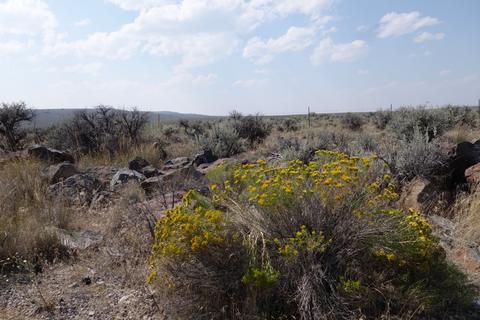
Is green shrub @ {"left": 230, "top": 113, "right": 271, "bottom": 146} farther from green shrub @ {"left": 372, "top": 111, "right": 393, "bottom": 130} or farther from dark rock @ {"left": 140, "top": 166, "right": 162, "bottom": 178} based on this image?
dark rock @ {"left": 140, "top": 166, "right": 162, "bottom": 178}

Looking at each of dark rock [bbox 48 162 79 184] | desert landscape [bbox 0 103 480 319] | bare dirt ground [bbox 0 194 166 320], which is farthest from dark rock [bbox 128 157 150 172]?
bare dirt ground [bbox 0 194 166 320]

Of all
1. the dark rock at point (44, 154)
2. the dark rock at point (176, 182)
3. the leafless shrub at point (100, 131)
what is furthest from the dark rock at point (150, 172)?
the leafless shrub at point (100, 131)

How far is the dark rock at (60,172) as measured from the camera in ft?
25.0

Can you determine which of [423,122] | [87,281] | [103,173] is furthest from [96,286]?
[423,122]

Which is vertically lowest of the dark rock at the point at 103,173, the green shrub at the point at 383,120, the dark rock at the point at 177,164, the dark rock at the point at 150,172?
the dark rock at the point at 103,173

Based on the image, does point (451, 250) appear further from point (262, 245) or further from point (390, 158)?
point (390, 158)

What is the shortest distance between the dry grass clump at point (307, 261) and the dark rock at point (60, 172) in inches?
211

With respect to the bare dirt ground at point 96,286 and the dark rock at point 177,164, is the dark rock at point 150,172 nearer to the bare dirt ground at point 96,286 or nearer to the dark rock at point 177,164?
the dark rock at point 177,164

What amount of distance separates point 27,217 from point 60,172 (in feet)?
9.11

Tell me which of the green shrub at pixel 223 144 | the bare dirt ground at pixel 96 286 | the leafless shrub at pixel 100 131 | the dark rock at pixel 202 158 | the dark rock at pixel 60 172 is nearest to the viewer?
the bare dirt ground at pixel 96 286

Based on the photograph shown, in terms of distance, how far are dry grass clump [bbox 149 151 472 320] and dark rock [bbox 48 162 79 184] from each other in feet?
17.5

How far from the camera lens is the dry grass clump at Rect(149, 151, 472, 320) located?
2.76 m

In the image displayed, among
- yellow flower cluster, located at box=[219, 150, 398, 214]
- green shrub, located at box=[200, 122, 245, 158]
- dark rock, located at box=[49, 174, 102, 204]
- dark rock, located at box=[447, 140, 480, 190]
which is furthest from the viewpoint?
green shrub, located at box=[200, 122, 245, 158]

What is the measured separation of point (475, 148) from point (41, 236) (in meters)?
6.58
